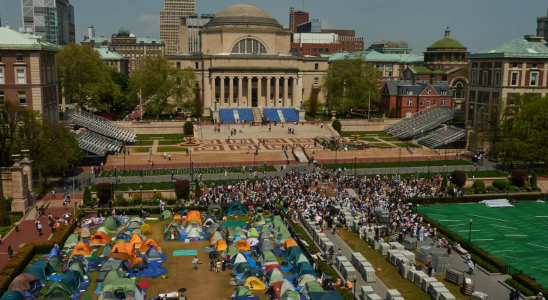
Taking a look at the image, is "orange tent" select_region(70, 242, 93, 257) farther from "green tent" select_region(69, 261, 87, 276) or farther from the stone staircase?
the stone staircase

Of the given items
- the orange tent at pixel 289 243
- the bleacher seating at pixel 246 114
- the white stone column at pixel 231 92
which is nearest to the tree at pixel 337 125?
the bleacher seating at pixel 246 114

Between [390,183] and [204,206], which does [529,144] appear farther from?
[204,206]

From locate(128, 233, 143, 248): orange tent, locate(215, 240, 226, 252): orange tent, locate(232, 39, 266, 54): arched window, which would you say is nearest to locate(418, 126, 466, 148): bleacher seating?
locate(232, 39, 266, 54): arched window

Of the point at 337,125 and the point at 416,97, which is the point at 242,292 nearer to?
the point at 337,125

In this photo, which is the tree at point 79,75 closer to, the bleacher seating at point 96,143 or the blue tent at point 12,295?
the bleacher seating at point 96,143

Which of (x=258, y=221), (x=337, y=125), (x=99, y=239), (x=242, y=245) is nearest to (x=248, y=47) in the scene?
(x=337, y=125)

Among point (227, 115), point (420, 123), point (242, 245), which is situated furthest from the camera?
point (227, 115)

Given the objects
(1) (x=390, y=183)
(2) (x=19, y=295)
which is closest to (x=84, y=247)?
(2) (x=19, y=295)
